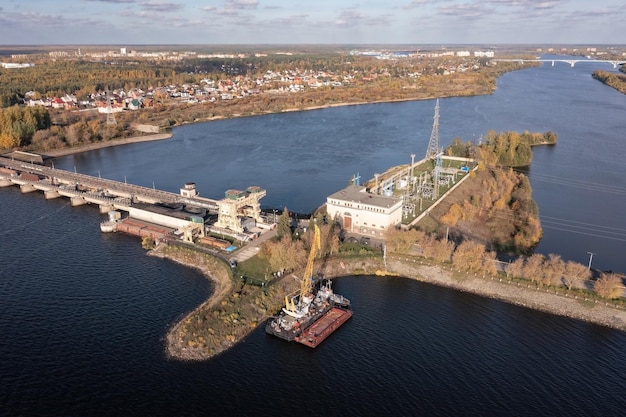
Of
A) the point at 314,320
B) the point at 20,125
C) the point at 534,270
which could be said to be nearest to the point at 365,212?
the point at 314,320

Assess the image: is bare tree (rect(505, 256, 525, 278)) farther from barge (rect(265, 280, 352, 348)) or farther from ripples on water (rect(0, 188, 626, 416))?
barge (rect(265, 280, 352, 348))

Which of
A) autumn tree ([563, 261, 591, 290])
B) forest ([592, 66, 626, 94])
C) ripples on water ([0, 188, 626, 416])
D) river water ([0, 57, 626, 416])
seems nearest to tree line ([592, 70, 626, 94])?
forest ([592, 66, 626, 94])

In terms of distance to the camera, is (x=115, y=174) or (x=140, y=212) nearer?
(x=140, y=212)

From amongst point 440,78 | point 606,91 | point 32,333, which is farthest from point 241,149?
point 606,91

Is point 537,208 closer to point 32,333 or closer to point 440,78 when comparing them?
point 32,333

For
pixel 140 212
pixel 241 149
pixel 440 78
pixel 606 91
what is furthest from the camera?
pixel 440 78

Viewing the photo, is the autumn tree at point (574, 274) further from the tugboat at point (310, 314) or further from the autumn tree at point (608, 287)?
the tugboat at point (310, 314)

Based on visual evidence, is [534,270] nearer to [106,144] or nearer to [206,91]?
[106,144]
